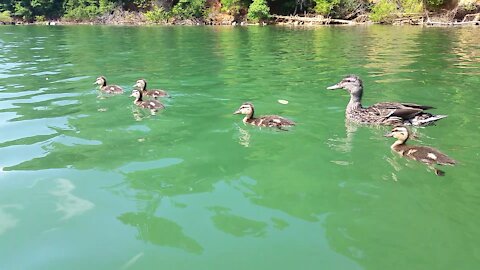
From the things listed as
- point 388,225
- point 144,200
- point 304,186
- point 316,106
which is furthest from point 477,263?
point 316,106

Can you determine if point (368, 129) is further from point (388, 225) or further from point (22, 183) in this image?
point (22, 183)

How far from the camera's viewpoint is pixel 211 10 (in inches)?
2333

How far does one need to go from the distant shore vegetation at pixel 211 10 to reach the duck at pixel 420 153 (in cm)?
4077

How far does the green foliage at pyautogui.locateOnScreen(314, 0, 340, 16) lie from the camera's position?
5044cm

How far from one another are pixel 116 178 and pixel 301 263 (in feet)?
10.5

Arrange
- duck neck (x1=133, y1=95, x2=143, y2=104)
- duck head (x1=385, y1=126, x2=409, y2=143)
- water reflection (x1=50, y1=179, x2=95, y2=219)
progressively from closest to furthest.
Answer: water reflection (x1=50, y1=179, x2=95, y2=219) → duck head (x1=385, y1=126, x2=409, y2=143) → duck neck (x1=133, y1=95, x2=143, y2=104)

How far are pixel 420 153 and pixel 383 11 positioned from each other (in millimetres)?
43450

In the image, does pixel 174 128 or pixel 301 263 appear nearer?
pixel 301 263

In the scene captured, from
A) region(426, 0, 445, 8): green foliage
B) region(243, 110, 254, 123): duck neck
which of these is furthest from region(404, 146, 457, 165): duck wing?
region(426, 0, 445, 8): green foliage

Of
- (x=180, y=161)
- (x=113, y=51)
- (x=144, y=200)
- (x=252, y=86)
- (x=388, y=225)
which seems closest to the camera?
(x=388, y=225)

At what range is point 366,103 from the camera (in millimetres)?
11180

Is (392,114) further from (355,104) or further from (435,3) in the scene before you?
(435,3)

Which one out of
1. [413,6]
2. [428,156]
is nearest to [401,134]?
[428,156]

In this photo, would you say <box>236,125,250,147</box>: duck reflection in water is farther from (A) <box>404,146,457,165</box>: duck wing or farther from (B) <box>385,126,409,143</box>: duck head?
(A) <box>404,146,457,165</box>: duck wing
